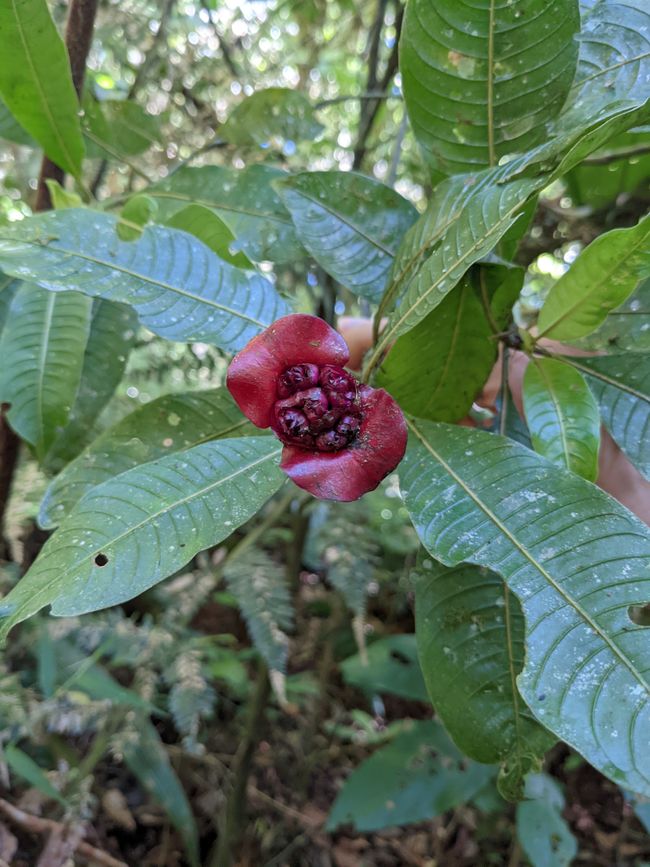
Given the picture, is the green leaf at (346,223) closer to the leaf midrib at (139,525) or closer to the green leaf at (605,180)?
the leaf midrib at (139,525)

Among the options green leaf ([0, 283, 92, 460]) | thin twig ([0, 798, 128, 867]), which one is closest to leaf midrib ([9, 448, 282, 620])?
green leaf ([0, 283, 92, 460])

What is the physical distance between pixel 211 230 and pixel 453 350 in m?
0.35

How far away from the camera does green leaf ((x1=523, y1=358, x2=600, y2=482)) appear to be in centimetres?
60

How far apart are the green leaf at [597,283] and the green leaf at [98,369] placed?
0.58m

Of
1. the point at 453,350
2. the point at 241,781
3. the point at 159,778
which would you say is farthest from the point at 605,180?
the point at 159,778

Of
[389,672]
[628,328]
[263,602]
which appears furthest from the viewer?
[389,672]

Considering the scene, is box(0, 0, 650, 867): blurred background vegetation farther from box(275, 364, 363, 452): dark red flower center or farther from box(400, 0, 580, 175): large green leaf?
box(275, 364, 363, 452): dark red flower center

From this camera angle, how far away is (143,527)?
0.51 meters

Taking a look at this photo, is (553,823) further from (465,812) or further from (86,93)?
(86,93)

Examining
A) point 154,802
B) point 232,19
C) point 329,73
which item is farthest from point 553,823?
point 329,73

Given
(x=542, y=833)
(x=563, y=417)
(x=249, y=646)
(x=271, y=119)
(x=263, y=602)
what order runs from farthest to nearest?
1. (x=249, y=646)
2. (x=542, y=833)
3. (x=263, y=602)
4. (x=271, y=119)
5. (x=563, y=417)

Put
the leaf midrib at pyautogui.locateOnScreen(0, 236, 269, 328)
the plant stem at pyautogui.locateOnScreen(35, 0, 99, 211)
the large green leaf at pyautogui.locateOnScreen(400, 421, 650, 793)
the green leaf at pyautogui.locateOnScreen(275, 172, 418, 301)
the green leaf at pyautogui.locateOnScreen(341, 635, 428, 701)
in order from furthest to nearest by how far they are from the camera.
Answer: the green leaf at pyautogui.locateOnScreen(341, 635, 428, 701)
the plant stem at pyautogui.locateOnScreen(35, 0, 99, 211)
the green leaf at pyautogui.locateOnScreen(275, 172, 418, 301)
the leaf midrib at pyautogui.locateOnScreen(0, 236, 269, 328)
the large green leaf at pyautogui.locateOnScreen(400, 421, 650, 793)

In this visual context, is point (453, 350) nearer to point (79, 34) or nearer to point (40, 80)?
point (40, 80)

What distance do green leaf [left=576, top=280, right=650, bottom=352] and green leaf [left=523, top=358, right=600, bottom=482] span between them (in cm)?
11
